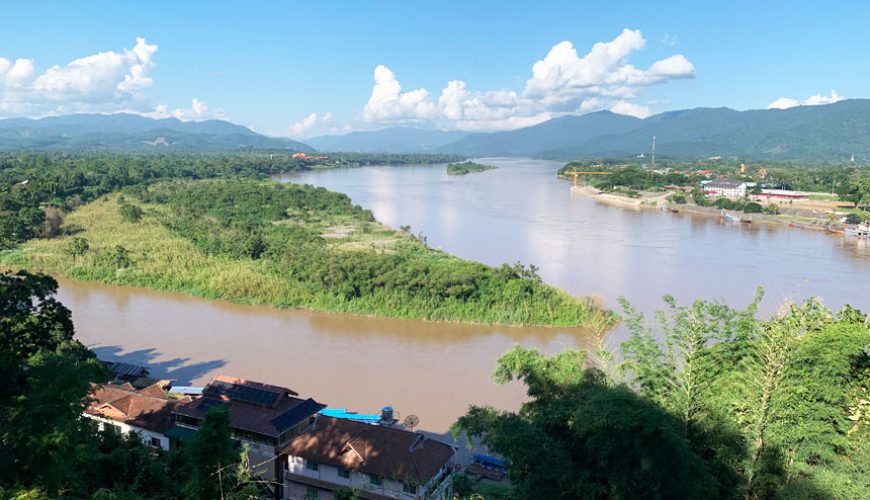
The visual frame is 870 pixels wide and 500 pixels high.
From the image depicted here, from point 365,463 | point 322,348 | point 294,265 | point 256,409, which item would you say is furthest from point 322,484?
point 294,265

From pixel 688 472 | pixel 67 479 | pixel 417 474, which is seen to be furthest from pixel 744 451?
pixel 67 479

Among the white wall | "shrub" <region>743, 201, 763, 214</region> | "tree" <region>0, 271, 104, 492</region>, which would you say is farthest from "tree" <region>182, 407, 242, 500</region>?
"shrub" <region>743, 201, 763, 214</region>

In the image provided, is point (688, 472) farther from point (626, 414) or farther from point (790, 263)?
point (790, 263)

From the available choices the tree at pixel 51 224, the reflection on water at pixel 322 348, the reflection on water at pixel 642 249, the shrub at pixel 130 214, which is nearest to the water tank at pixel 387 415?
the reflection on water at pixel 322 348

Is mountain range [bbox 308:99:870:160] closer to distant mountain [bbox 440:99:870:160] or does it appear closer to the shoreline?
distant mountain [bbox 440:99:870:160]

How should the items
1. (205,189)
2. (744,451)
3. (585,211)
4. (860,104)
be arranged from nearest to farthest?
(744,451)
(205,189)
(585,211)
(860,104)
